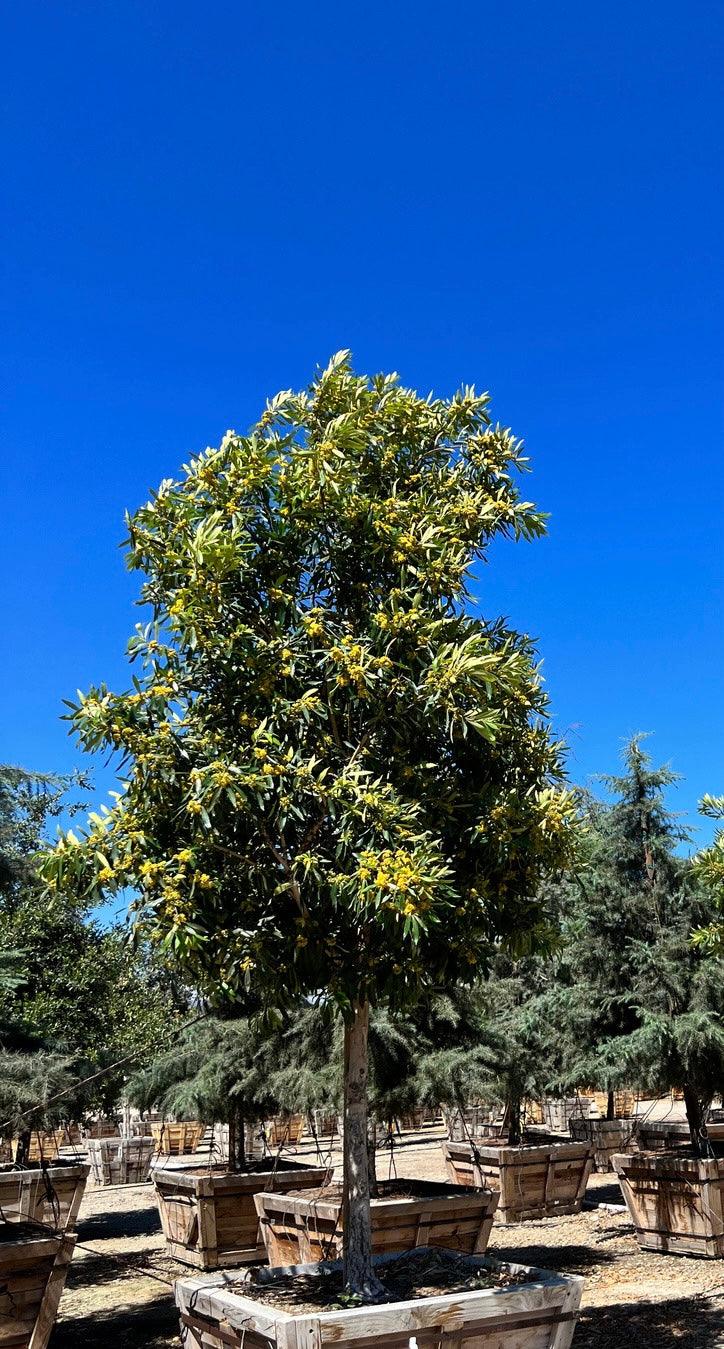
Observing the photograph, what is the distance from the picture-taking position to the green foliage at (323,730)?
19.4 feet

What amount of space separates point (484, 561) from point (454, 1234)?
7.01m

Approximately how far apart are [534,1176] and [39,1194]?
710 centimetres

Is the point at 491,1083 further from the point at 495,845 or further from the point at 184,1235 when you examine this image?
the point at 495,845

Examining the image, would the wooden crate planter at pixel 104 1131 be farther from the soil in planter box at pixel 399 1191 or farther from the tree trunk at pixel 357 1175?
the tree trunk at pixel 357 1175

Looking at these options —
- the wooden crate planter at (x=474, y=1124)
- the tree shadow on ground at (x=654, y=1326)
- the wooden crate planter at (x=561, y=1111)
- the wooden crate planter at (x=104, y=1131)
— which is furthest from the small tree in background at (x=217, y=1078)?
the wooden crate planter at (x=104, y=1131)

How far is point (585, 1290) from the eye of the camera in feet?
34.4

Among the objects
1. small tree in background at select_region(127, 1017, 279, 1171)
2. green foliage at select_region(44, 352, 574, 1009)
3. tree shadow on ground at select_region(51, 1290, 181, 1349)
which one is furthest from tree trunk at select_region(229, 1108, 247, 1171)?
green foliage at select_region(44, 352, 574, 1009)

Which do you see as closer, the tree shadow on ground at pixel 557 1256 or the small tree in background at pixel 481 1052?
the tree shadow on ground at pixel 557 1256

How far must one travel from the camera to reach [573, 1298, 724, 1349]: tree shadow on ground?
826cm

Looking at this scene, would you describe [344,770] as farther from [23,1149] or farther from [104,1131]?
[104,1131]

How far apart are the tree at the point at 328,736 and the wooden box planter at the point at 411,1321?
0.89 metres

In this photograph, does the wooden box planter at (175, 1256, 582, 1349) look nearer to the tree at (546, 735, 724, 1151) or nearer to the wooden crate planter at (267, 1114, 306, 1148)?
the tree at (546, 735, 724, 1151)

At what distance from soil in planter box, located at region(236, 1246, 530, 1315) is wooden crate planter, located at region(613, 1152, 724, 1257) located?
520 cm

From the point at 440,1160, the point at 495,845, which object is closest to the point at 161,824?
the point at 495,845
